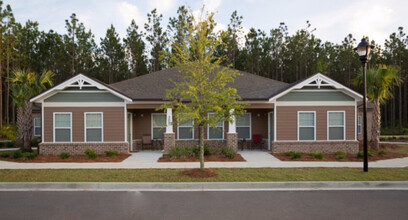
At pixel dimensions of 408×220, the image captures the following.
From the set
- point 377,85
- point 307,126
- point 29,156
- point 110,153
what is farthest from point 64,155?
point 377,85

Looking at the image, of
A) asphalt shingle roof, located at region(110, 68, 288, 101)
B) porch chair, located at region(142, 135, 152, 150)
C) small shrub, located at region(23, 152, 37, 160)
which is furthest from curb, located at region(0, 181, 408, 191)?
porch chair, located at region(142, 135, 152, 150)

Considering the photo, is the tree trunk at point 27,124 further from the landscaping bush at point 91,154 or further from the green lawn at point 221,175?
the green lawn at point 221,175

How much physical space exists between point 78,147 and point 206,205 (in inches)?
435

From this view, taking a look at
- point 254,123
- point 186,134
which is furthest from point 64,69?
point 254,123

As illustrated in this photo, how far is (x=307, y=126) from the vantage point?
15.9 m

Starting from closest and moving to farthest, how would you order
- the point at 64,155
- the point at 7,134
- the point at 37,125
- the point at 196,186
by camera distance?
the point at 196,186
the point at 64,155
the point at 37,125
the point at 7,134

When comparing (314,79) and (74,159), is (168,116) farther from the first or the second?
(314,79)

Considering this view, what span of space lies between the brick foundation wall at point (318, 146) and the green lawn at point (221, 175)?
4.69m

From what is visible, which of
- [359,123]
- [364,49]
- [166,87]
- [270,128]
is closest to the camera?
[364,49]

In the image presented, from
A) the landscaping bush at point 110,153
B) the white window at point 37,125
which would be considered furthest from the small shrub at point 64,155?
the white window at point 37,125

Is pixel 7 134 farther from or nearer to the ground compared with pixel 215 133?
nearer to the ground

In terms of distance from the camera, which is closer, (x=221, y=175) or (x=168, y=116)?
(x=221, y=175)

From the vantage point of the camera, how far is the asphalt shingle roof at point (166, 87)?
A: 16.3 m

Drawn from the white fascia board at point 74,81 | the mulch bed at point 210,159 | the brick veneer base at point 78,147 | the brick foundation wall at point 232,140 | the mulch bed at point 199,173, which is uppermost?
the white fascia board at point 74,81
